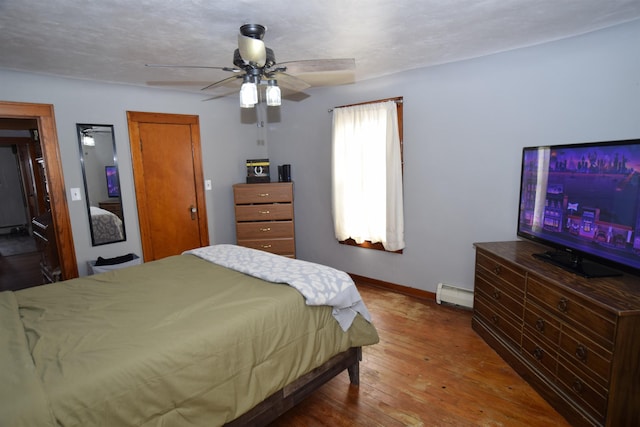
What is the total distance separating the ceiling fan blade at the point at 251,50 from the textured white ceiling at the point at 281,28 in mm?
220

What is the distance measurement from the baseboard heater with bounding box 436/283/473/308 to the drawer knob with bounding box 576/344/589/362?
4.56 feet

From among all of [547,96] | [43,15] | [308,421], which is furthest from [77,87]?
[547,96]

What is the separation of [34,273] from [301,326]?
16.7 feet

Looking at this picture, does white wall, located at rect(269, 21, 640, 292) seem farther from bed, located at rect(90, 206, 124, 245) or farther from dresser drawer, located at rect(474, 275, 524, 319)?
bed, located at rect(90, 206, 124, 245)

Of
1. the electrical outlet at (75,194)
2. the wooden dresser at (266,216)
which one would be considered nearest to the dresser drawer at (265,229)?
the wooden dresser at (266,216)

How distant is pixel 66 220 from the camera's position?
315 centimetres

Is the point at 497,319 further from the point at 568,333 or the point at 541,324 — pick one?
the point at 568,333

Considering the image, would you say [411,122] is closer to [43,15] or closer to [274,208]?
[274,208]

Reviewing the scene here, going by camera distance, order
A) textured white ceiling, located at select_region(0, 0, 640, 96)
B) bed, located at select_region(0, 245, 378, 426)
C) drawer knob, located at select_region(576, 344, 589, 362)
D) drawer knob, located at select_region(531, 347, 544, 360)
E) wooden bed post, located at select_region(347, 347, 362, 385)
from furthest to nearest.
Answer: wooden bed post, located at select_region(347, 347, 362, 385) < drawer knob, located at select_region(531, 347, 544, 360) < textured white ceiling, located at select_region(0, 0, 640, 96) < drawer knob, located at select_region(576, 344, 589, 362) < bed, located at select_region(0, 245, 378, 426)

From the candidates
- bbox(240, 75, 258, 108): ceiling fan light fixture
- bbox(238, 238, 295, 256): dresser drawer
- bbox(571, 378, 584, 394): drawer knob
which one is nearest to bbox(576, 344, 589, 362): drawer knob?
bbox(571, 378, 584, 394): drawer knob

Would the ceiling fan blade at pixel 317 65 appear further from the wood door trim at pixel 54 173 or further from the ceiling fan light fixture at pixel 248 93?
the wood door trim at pixel 54 173

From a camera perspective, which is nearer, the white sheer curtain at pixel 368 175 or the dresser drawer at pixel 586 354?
the dresser drawer at pixel 586 354

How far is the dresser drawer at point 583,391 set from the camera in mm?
1637

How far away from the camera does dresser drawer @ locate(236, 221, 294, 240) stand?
4078 mm
